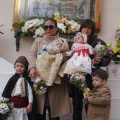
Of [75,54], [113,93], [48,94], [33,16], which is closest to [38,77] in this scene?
[48,94]

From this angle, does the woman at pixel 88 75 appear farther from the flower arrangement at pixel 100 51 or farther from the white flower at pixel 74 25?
the white flower at pixel 74 25

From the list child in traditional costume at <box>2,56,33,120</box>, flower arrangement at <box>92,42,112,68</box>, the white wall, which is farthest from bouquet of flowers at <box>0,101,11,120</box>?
the white wall

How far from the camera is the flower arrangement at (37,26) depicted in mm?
Result: 3448

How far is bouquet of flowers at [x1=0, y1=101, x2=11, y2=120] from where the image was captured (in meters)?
2.60

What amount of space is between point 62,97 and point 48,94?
14 centimetres

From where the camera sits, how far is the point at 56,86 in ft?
8.91

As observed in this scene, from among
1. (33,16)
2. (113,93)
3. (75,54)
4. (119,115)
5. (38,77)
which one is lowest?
(119,115)

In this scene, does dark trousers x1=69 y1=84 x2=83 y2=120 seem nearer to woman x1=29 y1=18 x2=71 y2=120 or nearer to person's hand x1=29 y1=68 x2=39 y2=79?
woman x1=29 y1=18 x2=71 y2=120

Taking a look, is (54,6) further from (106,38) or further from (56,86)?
(56,86)

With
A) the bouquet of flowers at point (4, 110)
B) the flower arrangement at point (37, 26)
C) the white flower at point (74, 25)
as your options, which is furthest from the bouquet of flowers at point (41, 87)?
the white flower at point (74, 25)

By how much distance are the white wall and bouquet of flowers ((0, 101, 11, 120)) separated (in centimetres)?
109

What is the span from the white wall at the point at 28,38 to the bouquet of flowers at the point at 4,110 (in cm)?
109

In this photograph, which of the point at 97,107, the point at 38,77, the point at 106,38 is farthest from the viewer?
the point at 106,38

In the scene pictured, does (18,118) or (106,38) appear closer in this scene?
(18,118)
